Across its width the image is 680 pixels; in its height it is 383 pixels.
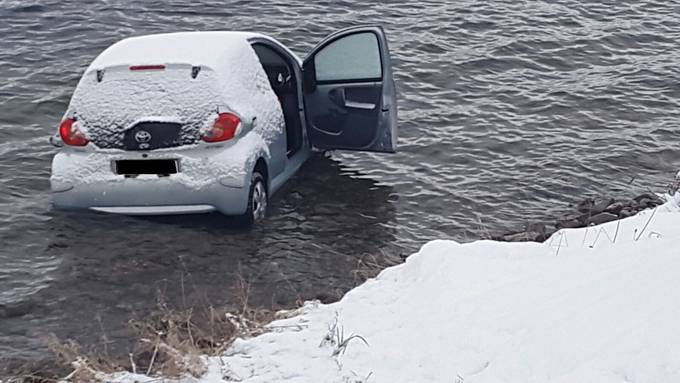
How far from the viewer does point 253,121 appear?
8.55 meters

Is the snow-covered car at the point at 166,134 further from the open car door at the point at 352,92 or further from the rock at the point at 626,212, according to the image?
the rock at the point at 626,212

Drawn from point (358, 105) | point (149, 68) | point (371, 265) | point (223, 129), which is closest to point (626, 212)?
point (371, 265)

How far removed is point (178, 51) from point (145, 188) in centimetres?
136

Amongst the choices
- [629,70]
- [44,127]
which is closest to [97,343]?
[44,127]

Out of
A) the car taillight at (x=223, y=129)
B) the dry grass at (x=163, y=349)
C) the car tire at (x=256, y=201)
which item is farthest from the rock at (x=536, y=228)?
the dry grass at (x=163, y=349)

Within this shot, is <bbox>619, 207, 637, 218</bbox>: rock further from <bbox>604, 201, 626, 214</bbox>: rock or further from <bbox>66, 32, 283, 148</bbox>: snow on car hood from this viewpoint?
<bbox>66, 32, 283, 148</bbox>: snow on car hood

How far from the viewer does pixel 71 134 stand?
825cm

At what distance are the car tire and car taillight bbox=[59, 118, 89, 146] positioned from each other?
154cm

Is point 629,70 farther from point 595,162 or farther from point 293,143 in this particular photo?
point 293,143

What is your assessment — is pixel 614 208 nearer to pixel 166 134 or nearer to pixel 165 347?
pixel 166 134

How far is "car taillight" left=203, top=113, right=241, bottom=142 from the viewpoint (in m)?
8.17

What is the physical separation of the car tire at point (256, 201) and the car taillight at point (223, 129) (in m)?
0.49

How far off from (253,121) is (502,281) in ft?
11.6

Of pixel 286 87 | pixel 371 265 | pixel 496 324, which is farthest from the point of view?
pixel 286 87
